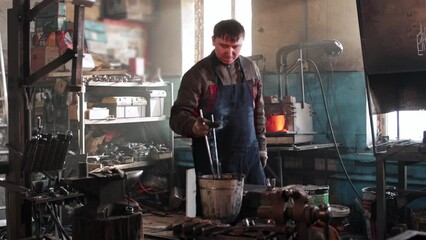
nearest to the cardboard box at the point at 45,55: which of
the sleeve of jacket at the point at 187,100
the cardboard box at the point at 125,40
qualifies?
the sleeve of jacket at the point at 187,100

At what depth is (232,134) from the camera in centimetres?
269

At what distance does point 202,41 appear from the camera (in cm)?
467

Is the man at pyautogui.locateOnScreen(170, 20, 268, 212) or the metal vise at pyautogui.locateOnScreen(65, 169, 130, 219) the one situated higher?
the man at pyautogui.locateOnScreen(170, 20, 268, 212)

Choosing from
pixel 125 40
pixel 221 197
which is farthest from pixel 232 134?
pixel 125 40

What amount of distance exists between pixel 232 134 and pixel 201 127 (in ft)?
1.61

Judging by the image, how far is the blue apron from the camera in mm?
2639

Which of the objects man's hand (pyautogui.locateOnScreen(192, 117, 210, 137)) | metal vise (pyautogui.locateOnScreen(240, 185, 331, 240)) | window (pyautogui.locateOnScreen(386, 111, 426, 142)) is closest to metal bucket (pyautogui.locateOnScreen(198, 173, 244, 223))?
metal vise (pyautogui.locateOnScreen(240, 185, 331, 240))

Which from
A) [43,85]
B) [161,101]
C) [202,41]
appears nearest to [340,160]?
[202,41]

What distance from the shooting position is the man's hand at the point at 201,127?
2.21 meters

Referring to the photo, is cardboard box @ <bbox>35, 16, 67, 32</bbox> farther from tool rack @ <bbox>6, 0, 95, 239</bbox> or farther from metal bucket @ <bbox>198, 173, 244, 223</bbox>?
metal bucket @ <bbox>198, 173, 244, 223</bbox>

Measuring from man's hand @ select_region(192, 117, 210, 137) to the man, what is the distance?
21cm

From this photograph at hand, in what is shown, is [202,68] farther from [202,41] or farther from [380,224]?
[202,41]

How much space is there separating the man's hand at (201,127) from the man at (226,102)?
0.21m

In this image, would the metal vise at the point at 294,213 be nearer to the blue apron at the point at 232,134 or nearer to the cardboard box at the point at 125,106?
the blue apron at the point at 232,134
